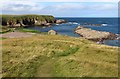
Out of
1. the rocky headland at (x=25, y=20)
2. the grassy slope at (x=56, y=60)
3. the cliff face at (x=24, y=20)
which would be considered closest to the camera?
the grassy slope at (x=56, y=60)

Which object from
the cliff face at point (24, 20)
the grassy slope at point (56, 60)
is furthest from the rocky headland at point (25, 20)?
the grassy slope at point (56, 60)

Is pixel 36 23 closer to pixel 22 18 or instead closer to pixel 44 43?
pixel 22 18

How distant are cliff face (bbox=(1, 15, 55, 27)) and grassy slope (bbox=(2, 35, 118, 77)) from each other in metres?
119

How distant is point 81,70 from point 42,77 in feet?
14.2

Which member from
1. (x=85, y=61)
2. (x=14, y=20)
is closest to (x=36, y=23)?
(x=14, y=20)

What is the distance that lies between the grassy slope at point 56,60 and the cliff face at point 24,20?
119 meters

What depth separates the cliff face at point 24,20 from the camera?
160500 millimetres

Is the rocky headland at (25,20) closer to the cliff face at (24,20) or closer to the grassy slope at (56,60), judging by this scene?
the cliff face at (24,20)

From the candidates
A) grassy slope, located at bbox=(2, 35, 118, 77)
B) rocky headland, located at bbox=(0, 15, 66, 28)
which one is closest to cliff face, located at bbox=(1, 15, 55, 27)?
rocky headland, located at bbox=(0, 15, 66, 28)

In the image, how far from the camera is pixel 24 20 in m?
171

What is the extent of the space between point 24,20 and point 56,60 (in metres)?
138

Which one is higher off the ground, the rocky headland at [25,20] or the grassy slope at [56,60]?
the rocky headland at [25,20]

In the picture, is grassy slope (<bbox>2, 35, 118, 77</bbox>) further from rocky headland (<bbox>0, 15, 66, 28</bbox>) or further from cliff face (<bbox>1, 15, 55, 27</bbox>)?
cliff face (<bbox>1, 15, 55, 27</bbox>)

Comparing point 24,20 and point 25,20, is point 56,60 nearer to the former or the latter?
point 24,20
